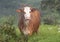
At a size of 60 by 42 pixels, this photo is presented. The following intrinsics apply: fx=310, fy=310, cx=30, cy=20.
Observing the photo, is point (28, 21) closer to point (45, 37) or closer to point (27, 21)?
point (27, 21)

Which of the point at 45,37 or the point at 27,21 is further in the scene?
the point at 45,37

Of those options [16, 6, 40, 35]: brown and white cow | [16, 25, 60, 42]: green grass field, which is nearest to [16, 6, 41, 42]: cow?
[16, 6, 40, 35]: brown and white cow

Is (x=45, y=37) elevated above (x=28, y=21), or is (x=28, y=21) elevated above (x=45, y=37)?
(x=28, y=21)

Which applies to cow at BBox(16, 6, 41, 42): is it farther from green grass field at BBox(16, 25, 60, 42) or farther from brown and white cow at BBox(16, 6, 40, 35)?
green grass field at BBox(16, 25, 60, 42)

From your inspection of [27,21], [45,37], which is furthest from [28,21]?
[45,37]

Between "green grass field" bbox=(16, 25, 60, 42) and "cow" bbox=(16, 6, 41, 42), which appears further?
"green grass field" bbox=(16, 25, 60, 42)

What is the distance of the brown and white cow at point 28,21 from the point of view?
12756 mm

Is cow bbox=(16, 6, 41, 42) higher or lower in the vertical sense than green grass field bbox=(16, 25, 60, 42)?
higher

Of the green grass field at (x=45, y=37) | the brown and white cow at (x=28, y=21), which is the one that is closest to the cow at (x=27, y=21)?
the brown and white cow at (x=28, y=21)

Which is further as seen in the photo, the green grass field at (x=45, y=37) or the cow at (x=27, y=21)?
the green grass field at (x=45, y=37)

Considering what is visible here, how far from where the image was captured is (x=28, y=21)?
1273 cm

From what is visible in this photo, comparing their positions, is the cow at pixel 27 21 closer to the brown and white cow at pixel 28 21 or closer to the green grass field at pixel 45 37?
the brown and white cow at pixel 28 21

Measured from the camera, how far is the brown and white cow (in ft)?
41.9

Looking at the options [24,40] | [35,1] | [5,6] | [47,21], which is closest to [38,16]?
[24,40]
